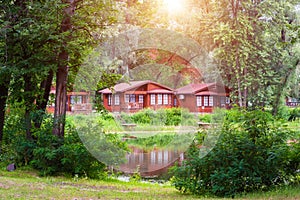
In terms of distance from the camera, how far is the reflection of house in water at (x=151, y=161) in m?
11.6

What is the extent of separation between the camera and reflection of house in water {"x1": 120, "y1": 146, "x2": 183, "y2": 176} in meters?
11.6

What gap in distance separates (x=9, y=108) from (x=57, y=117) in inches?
75.8

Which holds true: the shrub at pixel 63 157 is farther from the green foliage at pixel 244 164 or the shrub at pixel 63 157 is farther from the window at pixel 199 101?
the window at pixel 199 101

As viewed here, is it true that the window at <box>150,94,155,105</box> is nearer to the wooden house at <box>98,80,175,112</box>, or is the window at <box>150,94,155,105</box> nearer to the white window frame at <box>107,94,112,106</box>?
the wooden house at <box>98,80,175,112</box>

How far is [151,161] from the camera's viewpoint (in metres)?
13.5

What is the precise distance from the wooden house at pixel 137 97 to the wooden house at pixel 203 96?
47cm

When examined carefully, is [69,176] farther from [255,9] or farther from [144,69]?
[255,9]

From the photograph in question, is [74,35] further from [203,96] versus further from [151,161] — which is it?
[151,161]

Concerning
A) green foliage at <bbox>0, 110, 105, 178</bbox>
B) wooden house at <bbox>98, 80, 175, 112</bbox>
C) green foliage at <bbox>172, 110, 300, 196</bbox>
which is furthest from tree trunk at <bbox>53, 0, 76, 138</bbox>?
green foliage at <bbox>172, 110, 300, 196</bbox>

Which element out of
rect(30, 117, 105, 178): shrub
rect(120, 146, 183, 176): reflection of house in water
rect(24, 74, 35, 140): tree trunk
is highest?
rect(24, 74, 35, 140): tree trunk

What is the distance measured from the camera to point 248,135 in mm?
7031

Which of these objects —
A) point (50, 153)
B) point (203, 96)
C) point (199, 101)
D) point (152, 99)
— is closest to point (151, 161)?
point (199, 101)

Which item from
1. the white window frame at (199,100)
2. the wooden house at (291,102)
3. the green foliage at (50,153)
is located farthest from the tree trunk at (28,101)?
the wooden house at (291,102)

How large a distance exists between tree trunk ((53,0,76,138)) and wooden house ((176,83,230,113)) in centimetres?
391
